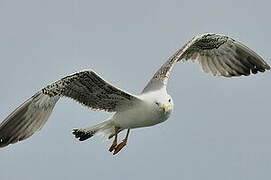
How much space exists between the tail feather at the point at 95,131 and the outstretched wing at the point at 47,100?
3.54ft

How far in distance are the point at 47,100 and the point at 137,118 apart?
6.01 ft

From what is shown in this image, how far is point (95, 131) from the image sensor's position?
18125 millimetres

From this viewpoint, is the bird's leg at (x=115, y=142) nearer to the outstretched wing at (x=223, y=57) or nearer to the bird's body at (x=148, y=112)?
the bird's body at (x=148, y=112)

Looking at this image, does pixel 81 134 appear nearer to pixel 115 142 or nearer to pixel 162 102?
pixel 115 142

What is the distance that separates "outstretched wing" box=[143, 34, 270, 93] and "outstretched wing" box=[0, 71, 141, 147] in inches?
192

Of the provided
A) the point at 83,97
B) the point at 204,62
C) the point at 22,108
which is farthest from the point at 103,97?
the point at 204,62

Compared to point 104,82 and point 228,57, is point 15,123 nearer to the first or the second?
point 104,82

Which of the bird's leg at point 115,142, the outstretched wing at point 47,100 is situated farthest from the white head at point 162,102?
the bird's leg at point 115,142

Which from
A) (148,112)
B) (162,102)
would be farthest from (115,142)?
(162,102)

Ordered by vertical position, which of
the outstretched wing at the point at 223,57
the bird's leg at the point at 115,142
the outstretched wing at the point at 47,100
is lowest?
the bird's leg at the point at 115,142

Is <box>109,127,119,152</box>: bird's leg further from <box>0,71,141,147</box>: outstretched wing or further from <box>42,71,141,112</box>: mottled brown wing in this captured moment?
<box>0,71,141,147</box>: outstretched wing

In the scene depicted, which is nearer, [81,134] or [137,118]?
[137,118]

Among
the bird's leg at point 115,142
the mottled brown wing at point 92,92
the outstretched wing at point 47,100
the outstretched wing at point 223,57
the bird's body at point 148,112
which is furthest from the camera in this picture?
the outstretched wing at point 223,57

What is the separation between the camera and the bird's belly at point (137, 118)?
16.6 m
